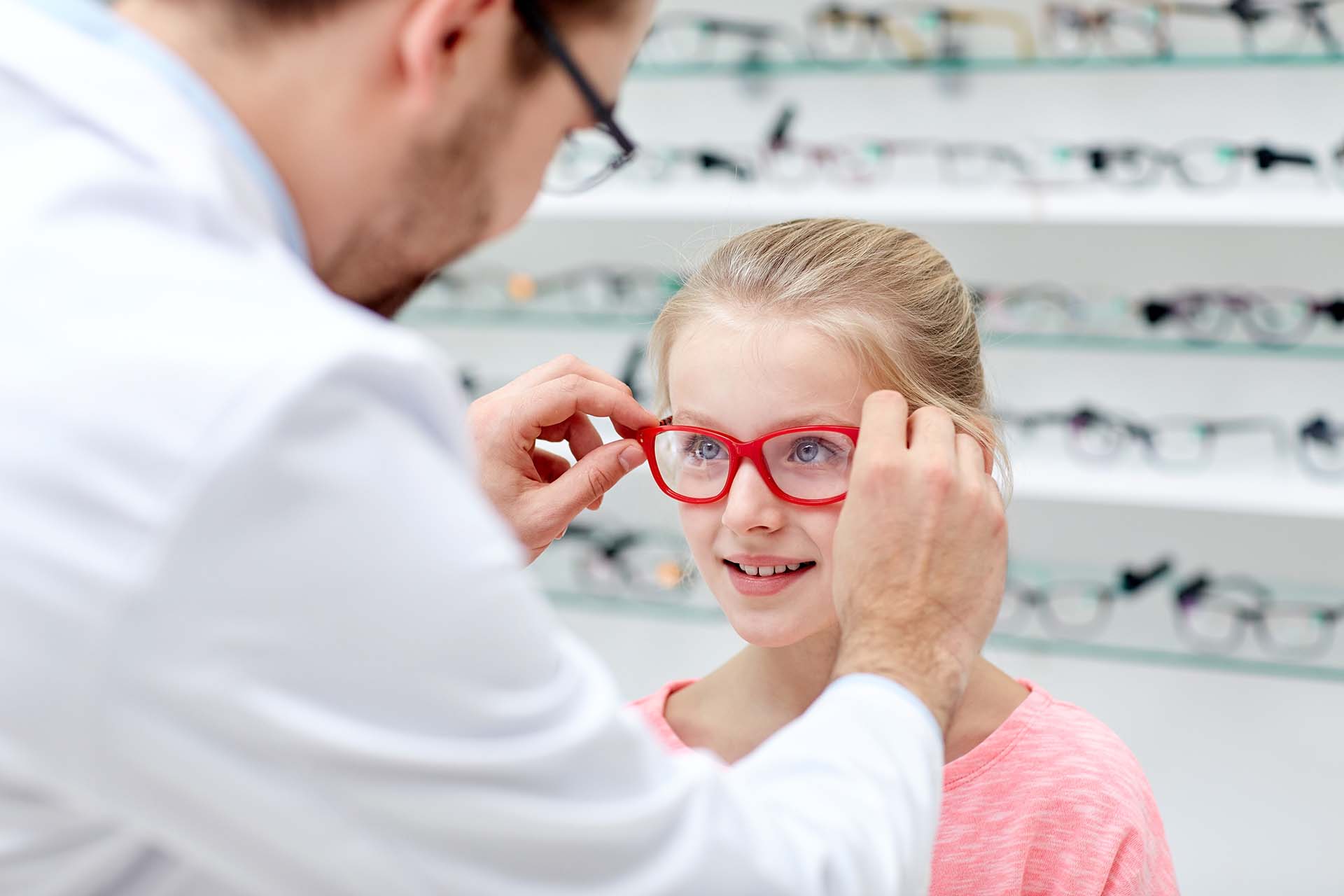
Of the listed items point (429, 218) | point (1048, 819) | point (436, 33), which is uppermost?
point (436, 33)

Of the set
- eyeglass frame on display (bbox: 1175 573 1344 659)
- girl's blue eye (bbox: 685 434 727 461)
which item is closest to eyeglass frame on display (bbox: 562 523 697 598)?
eyeglass frame on display (bbox: 1175 573 1344 659)

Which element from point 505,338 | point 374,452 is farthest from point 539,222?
point 374,452

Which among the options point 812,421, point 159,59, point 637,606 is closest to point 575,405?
point 812,421

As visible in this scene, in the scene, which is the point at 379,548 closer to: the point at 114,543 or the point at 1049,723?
the point at 114,543

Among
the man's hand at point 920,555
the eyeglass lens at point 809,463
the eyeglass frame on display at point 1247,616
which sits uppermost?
the man's hand at point 920,555

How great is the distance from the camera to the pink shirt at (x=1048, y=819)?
1048 millimetres

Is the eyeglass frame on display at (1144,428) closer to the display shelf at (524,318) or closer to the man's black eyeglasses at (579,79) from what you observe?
the display shelf at (524,318)

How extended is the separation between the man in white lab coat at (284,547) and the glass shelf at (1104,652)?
185cm

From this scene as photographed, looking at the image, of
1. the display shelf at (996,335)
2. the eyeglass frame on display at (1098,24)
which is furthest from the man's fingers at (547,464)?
the eyeglass frame on display at (1098,24)

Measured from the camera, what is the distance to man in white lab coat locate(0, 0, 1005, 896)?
0.48 meters

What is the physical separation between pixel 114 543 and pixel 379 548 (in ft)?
0.33

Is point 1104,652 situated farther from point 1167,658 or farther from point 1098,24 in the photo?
point 1098,24

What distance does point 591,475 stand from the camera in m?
1.19

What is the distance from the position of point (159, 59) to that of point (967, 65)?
1959 millimetres
